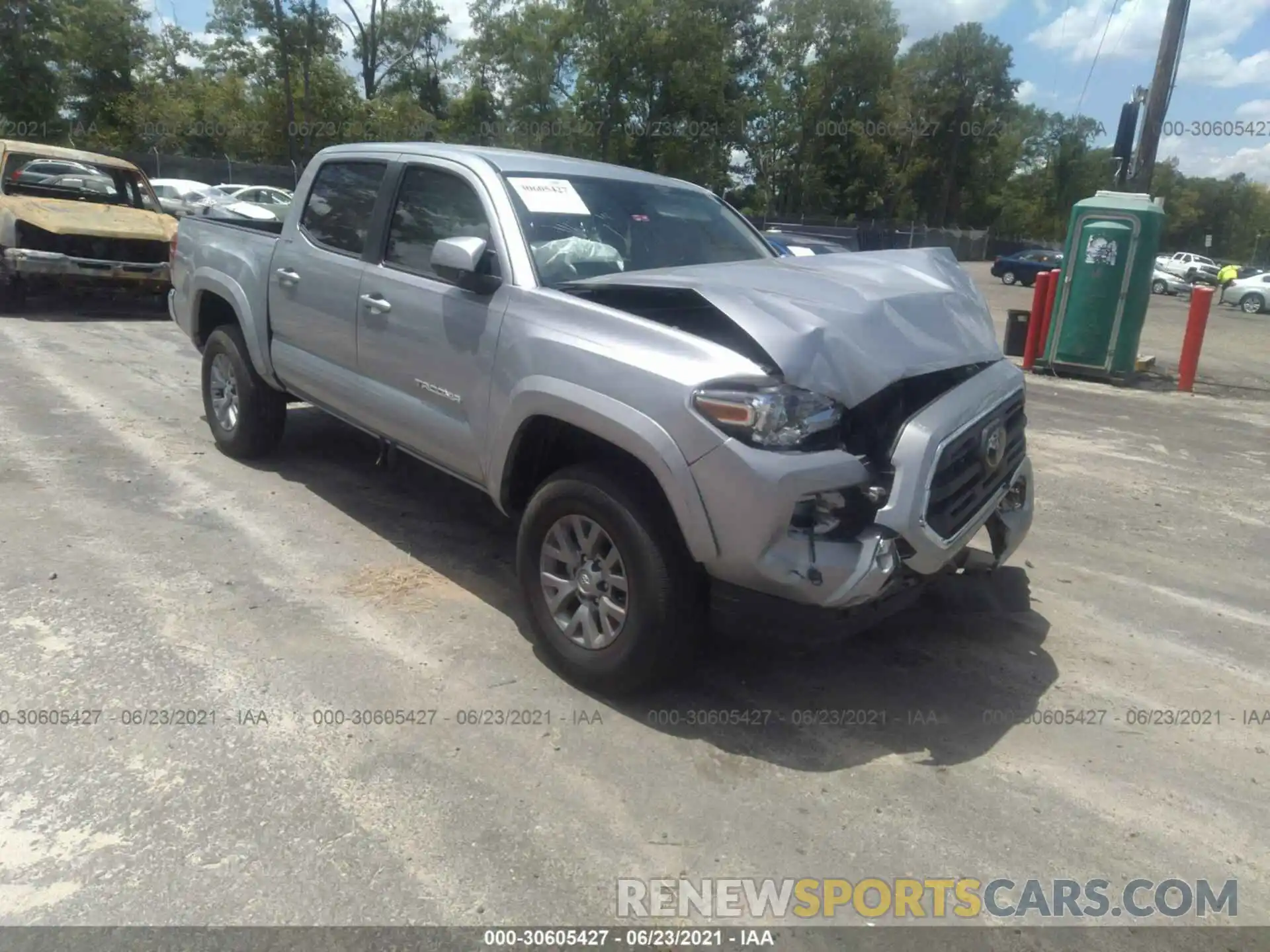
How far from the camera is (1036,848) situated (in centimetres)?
305

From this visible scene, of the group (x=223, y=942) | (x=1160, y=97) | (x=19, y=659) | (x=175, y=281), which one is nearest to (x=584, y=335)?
(x=223, y=942)

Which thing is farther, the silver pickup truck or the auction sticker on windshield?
the auction sticker on windshield

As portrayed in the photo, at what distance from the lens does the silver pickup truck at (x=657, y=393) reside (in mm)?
3287

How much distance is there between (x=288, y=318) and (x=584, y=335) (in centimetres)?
254

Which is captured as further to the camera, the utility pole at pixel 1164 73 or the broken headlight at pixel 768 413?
the utility pole at pixel 1164 73

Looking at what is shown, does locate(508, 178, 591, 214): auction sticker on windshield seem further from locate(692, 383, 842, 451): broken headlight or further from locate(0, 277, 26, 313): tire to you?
locate(0, 277, 26, 313): tire

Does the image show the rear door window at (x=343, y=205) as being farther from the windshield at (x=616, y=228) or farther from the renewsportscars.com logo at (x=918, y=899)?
the renewsportscars.com logo at (x=918, y=899)

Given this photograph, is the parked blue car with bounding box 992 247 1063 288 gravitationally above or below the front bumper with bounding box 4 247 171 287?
above

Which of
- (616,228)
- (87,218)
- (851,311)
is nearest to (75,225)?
(87,218)

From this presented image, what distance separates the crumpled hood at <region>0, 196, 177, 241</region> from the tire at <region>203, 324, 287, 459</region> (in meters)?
6.06

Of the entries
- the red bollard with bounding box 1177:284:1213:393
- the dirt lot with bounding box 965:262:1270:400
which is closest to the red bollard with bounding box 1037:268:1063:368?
the dirt lot with bounding box 965:262:1270:400

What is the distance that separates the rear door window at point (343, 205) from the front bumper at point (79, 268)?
6.75 m

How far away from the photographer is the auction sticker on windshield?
174 inches

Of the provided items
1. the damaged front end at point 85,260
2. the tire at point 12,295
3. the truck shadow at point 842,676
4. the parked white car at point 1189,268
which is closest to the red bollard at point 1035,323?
the truck shadow at point 842,676
